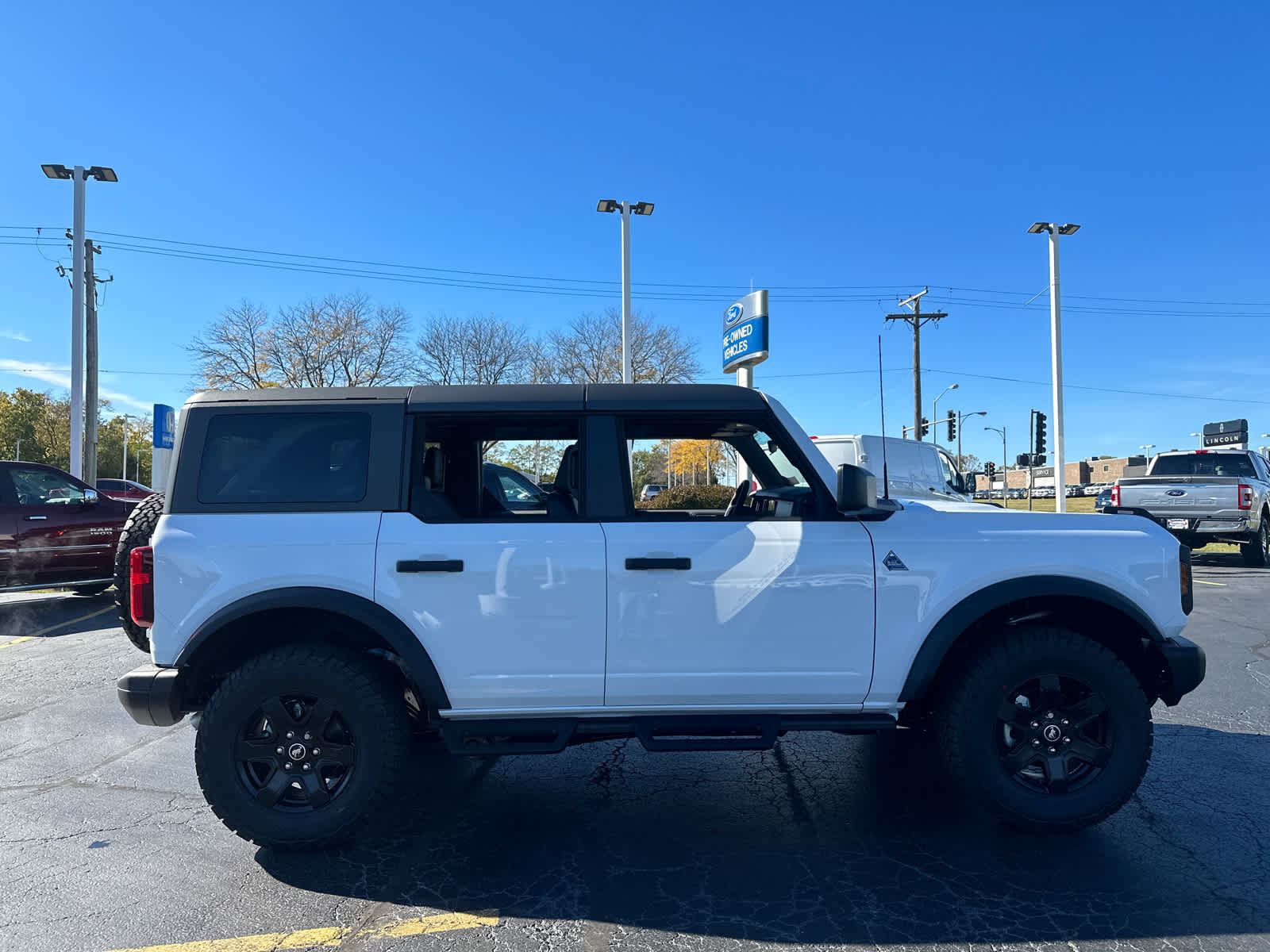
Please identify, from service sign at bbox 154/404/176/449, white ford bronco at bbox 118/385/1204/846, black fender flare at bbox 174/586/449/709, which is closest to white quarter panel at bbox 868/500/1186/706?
white ford bronco at bbox 118/385/1204/846

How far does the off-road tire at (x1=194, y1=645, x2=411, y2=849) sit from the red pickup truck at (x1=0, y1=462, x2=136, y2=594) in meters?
7.22

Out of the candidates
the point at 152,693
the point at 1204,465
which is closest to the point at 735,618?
the point at 152,693

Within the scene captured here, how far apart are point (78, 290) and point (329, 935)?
20091 mm

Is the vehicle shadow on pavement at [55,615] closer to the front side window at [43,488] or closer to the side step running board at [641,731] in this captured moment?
the front side window at [43,488]

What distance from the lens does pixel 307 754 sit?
3248 mm

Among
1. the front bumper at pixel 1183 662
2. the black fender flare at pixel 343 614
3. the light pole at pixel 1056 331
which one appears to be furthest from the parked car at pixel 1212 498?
the black fender flare at pixel 343 614

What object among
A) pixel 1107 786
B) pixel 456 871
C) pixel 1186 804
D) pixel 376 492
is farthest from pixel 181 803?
pixel 1186 804

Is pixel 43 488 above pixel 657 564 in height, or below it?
above

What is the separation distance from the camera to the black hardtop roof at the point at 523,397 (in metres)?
3.45

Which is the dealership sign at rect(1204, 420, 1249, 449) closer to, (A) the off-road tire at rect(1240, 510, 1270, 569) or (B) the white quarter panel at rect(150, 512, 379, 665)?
(A) the off-road tire at rect(1240, 510, 1270, 569)

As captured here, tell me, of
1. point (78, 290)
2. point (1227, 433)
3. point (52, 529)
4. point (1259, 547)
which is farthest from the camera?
point (1227, 433)

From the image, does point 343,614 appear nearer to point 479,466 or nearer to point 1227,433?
point 479,466

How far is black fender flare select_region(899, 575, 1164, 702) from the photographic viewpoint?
3.26 m

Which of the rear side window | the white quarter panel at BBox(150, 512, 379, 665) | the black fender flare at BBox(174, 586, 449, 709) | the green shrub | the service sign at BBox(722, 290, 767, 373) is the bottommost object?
the black fender flare at BBox(174, 586, 449, 709)
